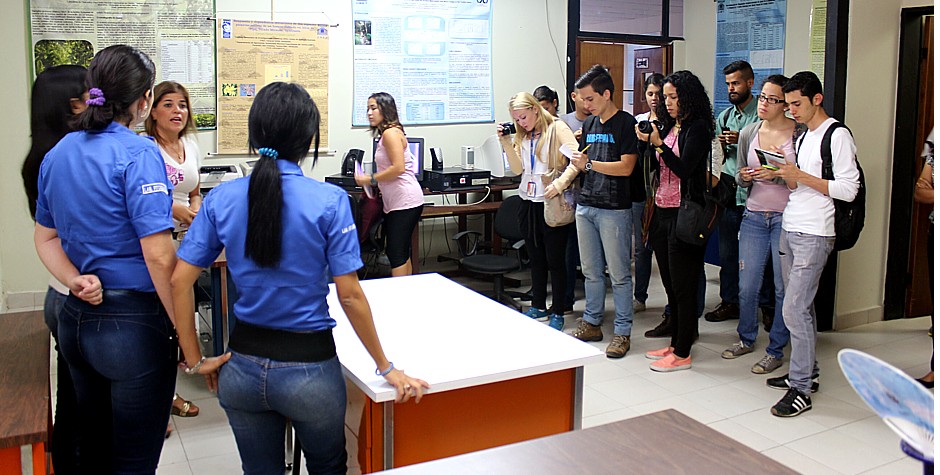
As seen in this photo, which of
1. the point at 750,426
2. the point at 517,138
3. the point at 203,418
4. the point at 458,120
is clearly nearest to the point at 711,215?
the point at 750,426

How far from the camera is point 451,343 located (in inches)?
97.6

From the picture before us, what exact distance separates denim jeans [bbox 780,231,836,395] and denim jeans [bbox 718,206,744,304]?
1.03 m

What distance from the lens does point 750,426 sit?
3.63 m

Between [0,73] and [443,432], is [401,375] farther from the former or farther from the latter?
[0,73]

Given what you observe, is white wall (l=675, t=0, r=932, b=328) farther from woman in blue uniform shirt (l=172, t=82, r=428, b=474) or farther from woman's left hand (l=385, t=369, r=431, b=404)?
woman in blue uniform shirt (l=172, t=82, r=428, b=474)

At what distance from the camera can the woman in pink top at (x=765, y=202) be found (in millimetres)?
3910

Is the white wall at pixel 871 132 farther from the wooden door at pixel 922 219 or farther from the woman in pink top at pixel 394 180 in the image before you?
the woman in pink top at pixel 394 180

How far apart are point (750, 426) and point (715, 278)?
Answer: 3.02 metres

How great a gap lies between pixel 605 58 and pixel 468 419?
19.2ft

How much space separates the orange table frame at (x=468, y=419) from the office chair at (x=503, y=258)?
281 centimetres

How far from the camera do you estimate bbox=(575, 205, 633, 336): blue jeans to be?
4426 mm

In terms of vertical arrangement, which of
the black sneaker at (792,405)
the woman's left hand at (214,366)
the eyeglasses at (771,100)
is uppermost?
the eyeglasses at (771,100)

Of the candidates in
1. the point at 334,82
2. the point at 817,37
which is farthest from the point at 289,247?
the point at 817,37

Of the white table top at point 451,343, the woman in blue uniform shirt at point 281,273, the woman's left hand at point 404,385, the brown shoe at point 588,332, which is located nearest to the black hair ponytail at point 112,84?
the woman in blue uniform shirt at point 281,273
